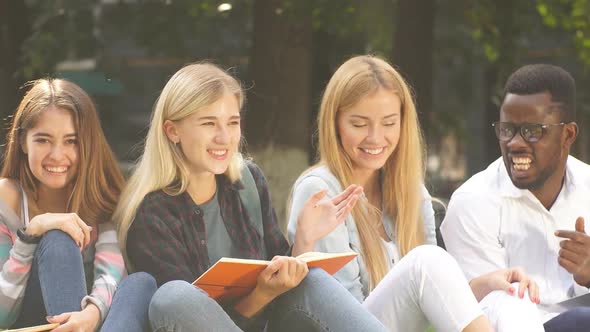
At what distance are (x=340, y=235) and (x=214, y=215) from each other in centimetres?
55

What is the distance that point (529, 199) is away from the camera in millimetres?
4660

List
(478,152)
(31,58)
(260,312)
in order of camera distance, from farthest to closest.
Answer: (478,152) < (31,58) < (260,312)

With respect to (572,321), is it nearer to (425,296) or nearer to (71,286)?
(425,296)

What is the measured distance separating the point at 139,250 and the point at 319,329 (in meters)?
0.77

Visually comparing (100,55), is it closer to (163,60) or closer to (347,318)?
(163,60)

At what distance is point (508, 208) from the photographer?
4672 millimetres

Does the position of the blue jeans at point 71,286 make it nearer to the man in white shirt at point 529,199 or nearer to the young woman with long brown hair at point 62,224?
the young woman with long brown hair at point 62,224

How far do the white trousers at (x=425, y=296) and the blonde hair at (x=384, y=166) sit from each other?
42 cm

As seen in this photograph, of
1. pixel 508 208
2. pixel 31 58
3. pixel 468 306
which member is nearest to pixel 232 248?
pixel 468 306

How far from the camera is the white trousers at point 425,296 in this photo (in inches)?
153

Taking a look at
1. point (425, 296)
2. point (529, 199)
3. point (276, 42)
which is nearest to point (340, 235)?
point (425, 296)

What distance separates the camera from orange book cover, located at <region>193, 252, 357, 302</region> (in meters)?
3.64

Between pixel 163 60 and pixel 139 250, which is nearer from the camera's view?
pixel 139 250

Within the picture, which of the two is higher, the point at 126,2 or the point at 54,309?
the point at 126,2
